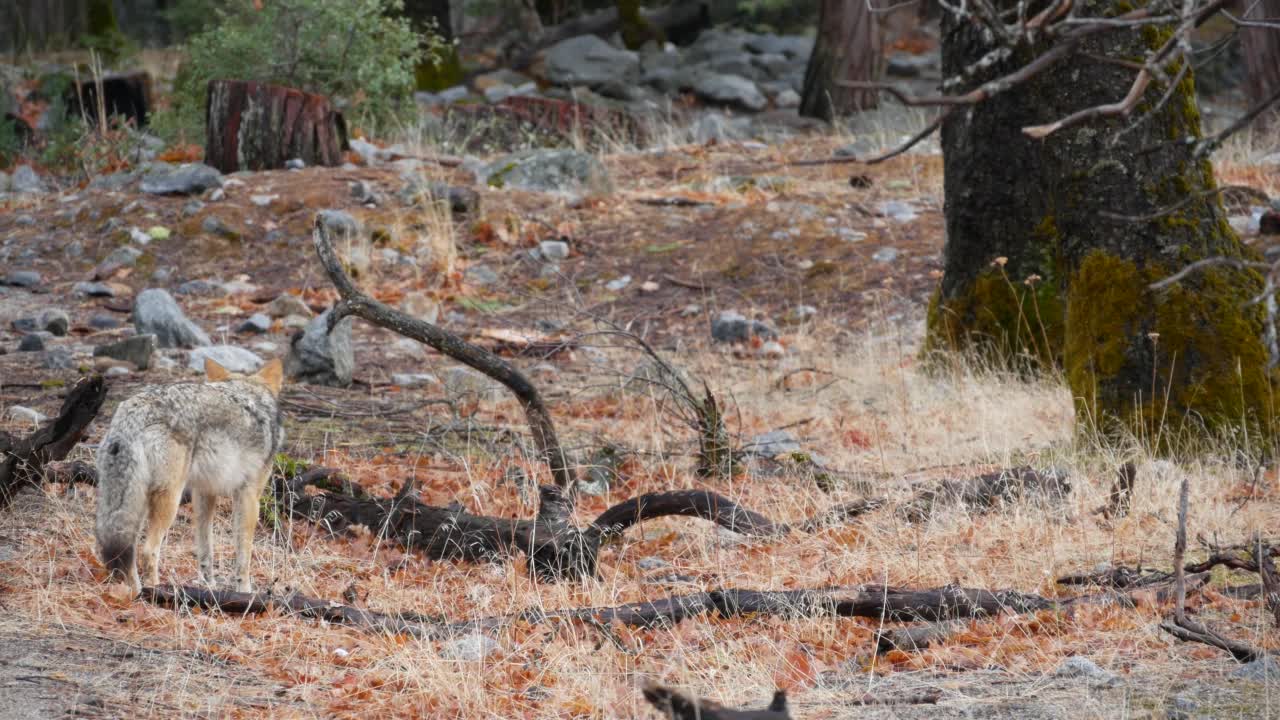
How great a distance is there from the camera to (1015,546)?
496cm

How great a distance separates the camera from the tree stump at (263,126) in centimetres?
1265

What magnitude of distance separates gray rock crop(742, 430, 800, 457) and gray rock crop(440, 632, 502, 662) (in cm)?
272

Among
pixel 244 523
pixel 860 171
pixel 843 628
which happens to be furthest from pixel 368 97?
pixel 843 628

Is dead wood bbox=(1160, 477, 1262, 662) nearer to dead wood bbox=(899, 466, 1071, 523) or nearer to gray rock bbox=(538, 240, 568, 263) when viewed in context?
dead wood bbox=(899, 466, 1071, 523)

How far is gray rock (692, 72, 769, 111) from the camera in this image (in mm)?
23000

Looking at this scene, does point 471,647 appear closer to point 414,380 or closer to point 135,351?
point 414,380

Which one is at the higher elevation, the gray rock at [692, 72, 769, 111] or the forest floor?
the gray rock at [692, 72, 769, 111]

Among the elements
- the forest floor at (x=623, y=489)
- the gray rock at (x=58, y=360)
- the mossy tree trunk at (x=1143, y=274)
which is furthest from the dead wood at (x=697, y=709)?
the gray rock at (x=58, y=360)

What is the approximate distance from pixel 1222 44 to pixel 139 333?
24.4ft

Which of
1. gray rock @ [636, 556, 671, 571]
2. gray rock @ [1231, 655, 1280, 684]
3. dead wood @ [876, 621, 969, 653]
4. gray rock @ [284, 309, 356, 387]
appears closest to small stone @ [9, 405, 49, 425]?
gray rock @ [284, 309, 356, 387]

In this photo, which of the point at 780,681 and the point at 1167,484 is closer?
the point at 780,681

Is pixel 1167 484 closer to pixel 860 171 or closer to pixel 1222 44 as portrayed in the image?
pixel 1222 44

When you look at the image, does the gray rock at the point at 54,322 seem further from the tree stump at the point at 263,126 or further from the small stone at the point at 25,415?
the tree stump at the point at 263,126

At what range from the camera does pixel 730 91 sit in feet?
76.0
